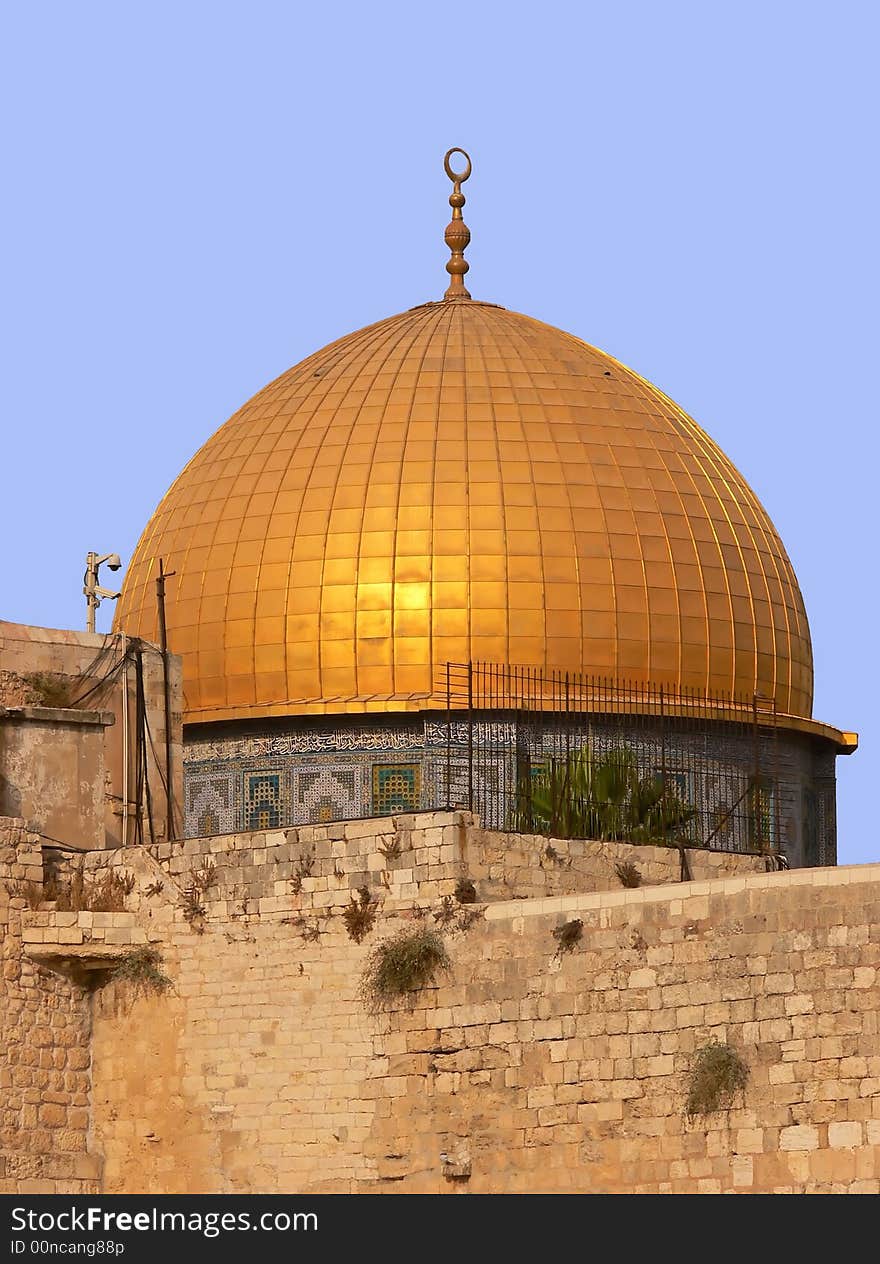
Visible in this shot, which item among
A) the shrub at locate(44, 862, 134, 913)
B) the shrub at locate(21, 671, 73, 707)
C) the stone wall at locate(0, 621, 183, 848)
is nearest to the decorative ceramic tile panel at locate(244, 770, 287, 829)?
the stone wall at locate(0, 621, 183, 848)

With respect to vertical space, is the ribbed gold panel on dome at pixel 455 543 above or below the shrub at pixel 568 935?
above

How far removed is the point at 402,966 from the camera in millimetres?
24109

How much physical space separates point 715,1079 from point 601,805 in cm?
603

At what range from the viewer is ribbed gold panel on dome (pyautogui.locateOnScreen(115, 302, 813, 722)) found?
33.5 m

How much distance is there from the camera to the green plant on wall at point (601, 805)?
1075 inches

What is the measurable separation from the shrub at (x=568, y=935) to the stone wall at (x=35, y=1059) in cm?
393

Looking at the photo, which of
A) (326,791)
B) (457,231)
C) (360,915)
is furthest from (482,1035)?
(457,231)

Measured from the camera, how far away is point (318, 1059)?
24.4 m

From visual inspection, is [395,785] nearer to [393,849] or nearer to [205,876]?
[205,876]

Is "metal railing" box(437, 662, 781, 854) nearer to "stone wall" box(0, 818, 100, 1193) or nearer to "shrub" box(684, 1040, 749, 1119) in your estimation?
"stone wall" box(0, 818, 100, 1193)

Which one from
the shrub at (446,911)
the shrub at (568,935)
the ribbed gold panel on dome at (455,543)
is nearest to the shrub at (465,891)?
the shrub at (446,911)

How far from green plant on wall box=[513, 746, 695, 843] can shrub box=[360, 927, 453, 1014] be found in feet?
6.85

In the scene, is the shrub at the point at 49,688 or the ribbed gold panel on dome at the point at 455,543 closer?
the shrub at the point at 49,688

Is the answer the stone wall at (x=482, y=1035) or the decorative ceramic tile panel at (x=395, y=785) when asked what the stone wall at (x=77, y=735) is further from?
the decorative ceramic tile panel at (x=395, y=785)
